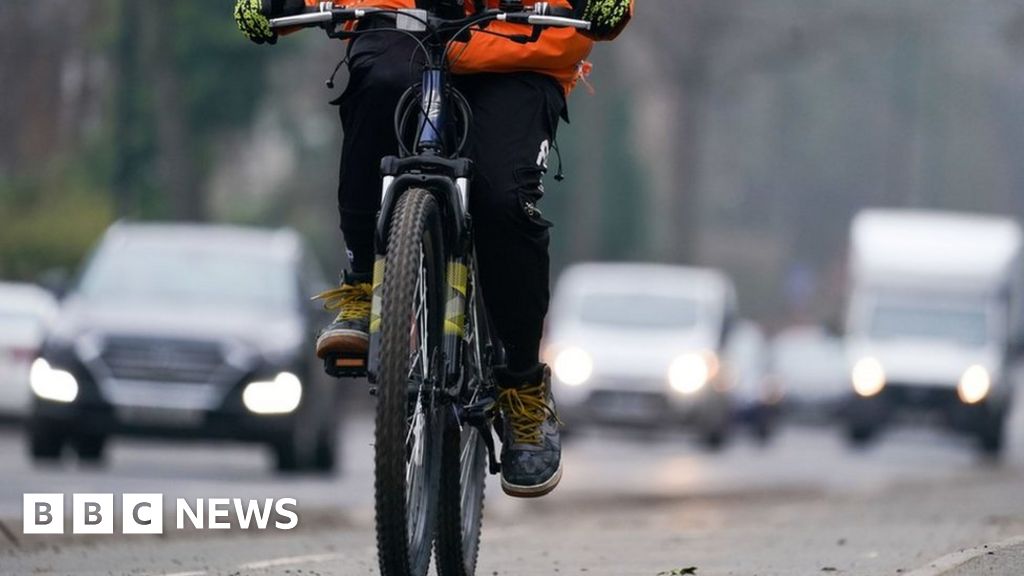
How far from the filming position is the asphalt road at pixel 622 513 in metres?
8.54

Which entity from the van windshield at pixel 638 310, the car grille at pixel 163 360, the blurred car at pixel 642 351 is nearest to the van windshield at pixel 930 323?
the blurred car at pixel 642 351

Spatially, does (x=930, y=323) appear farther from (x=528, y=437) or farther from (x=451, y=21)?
(x=451, y=21)

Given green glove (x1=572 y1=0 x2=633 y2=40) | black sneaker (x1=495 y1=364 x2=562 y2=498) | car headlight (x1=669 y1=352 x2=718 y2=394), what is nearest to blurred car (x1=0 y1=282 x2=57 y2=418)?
car headlight (x1=669 y1=352 x2=718 y2=394)

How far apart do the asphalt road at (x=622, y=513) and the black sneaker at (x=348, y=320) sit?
49.1 inches

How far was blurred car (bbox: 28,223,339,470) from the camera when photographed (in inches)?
676

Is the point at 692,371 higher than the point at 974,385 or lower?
higher

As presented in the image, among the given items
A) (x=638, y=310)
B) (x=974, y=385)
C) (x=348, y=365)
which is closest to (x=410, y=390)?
(x=348, y=365)

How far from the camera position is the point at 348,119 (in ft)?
22.8

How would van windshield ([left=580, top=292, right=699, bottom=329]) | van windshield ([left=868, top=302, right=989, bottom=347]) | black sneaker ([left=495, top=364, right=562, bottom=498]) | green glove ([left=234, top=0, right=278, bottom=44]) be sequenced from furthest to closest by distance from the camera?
van windshield ([left=868, top=302, right=989, bottom=347]) → van windshield ([left=580, top=292, right=699, bottom=329]) → black sneaker ([left=495, top=364, right=562, bottom=498]) → green glove ([left=234, top=0, right=278, bottom=44])

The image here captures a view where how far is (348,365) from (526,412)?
0.73 meters

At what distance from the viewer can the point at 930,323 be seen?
31312mm

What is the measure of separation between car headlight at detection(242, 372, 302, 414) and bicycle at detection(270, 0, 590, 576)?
34.0 feet

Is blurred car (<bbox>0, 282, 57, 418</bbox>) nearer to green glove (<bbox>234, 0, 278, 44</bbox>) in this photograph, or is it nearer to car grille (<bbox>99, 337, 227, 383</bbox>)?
car grille (<bbox>99, 337, 227, 383</bbox>)

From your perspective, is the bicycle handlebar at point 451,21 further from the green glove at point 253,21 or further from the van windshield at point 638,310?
the van windshield at point 638,310
